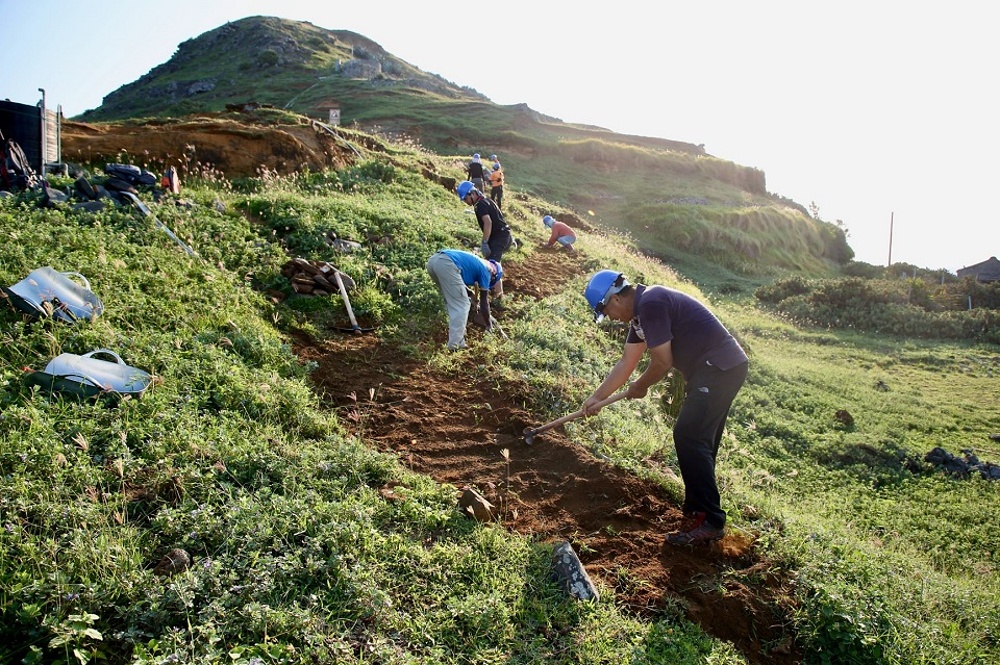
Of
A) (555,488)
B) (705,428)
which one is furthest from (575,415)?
(705,428)

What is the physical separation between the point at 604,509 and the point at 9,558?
3.36 metres

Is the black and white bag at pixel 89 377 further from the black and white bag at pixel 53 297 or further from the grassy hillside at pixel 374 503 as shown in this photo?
the black and white bag at pixel 53 297

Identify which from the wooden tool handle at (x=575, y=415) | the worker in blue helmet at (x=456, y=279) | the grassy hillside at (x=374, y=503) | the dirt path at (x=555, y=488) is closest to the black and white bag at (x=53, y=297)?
the grassy hillside at (x=374, y=503)

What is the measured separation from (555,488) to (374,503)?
1.48 metres

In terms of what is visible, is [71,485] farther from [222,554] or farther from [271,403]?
[271,403]

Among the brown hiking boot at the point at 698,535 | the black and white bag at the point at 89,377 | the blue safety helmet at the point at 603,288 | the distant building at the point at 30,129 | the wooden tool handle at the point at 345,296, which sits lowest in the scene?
the brown hiking boot at the point at 698,535

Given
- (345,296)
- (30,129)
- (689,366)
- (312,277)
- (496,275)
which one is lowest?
(689,366)

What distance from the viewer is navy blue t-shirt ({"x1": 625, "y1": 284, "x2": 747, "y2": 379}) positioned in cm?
380

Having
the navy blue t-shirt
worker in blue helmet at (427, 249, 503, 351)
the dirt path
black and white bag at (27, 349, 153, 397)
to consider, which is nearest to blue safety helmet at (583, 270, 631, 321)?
the navy blue t-shirt

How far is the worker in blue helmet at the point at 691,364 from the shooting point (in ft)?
12.4

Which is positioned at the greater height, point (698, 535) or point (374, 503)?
point (374, 503)

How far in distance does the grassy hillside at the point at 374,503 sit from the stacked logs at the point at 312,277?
0.16m

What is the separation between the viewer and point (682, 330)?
393cm

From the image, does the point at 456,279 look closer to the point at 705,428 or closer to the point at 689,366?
the point at 689,366
